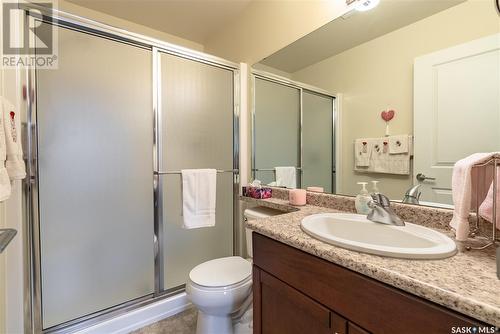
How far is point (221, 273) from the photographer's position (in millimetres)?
1299

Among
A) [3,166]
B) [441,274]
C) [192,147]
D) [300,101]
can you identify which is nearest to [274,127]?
[300,101]

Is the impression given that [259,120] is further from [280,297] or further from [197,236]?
[280,297]

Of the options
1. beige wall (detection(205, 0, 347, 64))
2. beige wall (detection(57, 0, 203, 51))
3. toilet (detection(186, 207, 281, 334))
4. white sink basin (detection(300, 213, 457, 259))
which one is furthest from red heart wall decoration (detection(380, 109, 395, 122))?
beige wall (detection(57, 0, 203, 51))

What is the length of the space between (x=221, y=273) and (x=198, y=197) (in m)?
0.62

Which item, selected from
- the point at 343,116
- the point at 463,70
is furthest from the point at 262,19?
the point at 463,70

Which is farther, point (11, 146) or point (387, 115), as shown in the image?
point (387, 115)

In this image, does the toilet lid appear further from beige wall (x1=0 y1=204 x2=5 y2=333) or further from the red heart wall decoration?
the red heart wall decoration

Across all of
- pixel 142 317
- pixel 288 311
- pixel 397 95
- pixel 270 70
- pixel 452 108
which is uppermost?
pixel 270 70

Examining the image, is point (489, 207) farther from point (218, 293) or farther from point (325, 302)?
point (218, 293)

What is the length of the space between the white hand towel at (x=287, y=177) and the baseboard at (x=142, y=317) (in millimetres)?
1166

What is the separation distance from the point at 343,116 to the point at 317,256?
940 mm

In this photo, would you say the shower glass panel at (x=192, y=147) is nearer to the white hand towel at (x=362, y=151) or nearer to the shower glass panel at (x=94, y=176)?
the shower glass panel at (x=94, y=176)

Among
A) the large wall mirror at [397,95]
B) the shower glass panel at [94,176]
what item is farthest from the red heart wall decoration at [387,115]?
the shower glass panel at [94,176]

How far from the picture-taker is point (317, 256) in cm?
69
